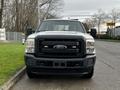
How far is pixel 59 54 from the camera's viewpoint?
32.8 ft

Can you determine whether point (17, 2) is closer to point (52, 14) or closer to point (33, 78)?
point (52, 14)

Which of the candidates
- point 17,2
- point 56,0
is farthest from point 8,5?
point 56,0

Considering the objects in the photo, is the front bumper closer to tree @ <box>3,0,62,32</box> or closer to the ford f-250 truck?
the ford f-250 truck

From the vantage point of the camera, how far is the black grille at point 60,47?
10.0 m

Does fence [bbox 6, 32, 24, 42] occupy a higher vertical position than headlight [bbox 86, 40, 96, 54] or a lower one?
lower

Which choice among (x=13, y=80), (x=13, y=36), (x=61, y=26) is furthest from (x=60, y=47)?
(x=13, y=36)

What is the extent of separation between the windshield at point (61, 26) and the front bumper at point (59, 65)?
2.14 m

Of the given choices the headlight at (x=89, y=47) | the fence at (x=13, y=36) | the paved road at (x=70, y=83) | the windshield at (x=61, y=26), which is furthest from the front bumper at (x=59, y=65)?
the fence at (x=13, y=36)

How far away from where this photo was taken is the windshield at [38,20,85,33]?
11945 mm

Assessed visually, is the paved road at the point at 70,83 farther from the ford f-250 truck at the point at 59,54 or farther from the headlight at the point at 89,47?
the headlight at the point at 89,47

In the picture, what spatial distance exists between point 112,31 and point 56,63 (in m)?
77.6

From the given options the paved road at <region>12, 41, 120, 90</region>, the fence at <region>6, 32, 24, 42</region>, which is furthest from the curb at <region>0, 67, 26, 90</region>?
the fence at <region>6, 32, 24, 42</region>

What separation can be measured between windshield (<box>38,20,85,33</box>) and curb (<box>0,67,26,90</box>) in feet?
5.27

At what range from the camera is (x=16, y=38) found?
5853 cm
